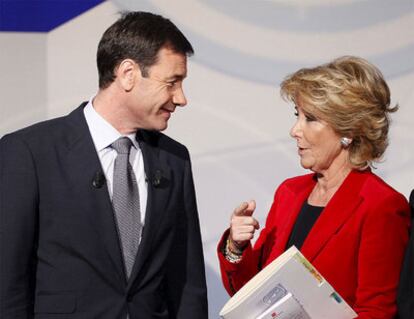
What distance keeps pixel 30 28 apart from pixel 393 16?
189cm

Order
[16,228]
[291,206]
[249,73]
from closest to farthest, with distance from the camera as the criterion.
Result: [16,228] < [291,206] < [249,73]

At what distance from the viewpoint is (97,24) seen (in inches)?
161

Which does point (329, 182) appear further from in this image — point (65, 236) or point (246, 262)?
point (65, 236)

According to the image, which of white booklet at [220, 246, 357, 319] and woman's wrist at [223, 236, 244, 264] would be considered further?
woman's wrist at [223, 236, 244, 264]

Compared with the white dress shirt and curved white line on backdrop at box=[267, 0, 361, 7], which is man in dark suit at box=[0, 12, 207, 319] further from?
curved white line on backdrop at box=[267, 0, 361, 7]

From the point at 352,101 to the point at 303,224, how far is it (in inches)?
17.9

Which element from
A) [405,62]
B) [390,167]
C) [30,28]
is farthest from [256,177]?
[30,28]

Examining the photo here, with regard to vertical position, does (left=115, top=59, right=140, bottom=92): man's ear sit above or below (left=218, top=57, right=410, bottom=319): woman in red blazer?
above

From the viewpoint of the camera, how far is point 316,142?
9.20ft

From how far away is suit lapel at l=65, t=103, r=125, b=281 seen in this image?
2.53 metres

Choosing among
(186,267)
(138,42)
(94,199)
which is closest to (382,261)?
(186,267)

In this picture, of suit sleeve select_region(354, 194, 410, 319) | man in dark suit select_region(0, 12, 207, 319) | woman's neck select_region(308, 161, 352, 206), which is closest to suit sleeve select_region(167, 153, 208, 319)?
man in dark suit select_region(0, 12, 207, 319)

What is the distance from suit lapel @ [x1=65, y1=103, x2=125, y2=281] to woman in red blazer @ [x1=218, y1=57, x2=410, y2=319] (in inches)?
16.8

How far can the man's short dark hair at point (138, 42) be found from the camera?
8.73 ft
